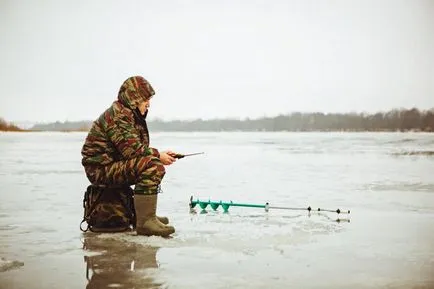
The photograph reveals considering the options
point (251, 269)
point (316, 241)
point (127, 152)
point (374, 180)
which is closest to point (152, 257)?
point (251, 269)

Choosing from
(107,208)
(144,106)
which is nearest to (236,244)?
(107,208)

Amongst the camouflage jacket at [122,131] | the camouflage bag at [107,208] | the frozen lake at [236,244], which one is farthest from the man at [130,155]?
the frozen lake at [236,244]

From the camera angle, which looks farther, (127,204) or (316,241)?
(127,204)

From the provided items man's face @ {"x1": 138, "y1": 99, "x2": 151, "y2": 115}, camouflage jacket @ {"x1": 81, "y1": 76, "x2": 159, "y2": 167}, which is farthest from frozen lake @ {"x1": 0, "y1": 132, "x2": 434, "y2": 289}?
man's face @ {"x1": 138, "y1": 99, "x2": 151, "y2": 115}

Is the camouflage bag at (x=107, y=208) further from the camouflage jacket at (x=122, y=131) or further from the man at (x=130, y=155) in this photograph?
the camouflage jacket at (x=122, y=131)

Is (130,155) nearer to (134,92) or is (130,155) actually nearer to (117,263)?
(134,92)

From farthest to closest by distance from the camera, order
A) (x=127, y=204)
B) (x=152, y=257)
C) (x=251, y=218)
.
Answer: (x=251, y=218) → (x=127, y=204) → (x=152, y=257)

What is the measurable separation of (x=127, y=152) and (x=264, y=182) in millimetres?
4052

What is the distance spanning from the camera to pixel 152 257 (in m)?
3.14

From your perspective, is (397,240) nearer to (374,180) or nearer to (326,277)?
(326,277)

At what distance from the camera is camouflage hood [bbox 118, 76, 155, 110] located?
12.5 ft

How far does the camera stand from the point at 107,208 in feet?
12.8

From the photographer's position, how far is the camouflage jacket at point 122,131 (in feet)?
12.3

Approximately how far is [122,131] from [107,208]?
0.61 metres
